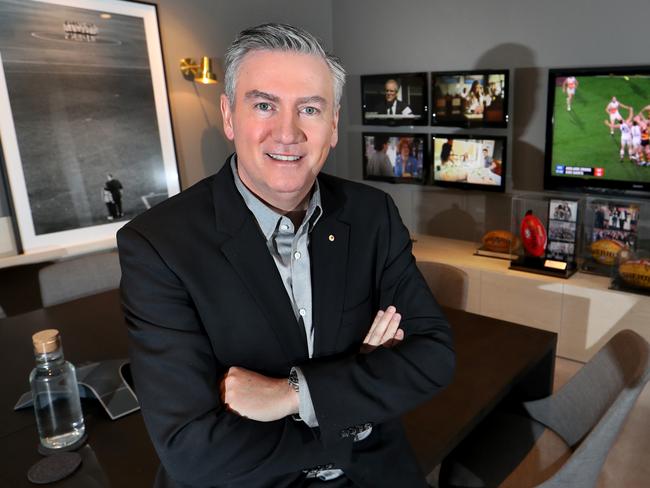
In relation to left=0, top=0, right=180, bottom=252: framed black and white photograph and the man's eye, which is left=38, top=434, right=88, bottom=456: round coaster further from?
left=0, top=0, right=180, bottom=252: framed black and white photograph

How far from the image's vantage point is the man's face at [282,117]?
1055mm

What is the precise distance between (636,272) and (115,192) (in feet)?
10.1

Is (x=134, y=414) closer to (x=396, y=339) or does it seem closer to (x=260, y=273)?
(x=260, y=273)

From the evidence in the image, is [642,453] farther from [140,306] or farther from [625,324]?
[140,306]

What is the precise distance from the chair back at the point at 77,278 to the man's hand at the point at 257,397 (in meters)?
1.71

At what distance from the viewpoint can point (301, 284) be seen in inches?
44.5

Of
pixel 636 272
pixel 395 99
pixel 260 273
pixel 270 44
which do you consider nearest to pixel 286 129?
pixel 270 44

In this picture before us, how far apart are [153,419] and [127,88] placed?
108 inches

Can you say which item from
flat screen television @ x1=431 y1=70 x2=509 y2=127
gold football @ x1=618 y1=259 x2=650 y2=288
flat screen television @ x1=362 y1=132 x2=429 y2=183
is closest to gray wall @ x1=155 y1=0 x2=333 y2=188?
flat screen television @ x1=362 y1=132 x2=429 y2=183

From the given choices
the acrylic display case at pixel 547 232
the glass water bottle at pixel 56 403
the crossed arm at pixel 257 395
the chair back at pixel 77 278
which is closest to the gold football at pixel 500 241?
the acrylic display case at pixel 547 232

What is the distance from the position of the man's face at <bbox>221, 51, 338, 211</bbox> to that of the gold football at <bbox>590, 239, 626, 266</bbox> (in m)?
2.57

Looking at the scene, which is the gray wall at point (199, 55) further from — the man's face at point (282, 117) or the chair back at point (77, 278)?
the man's face at point (282, 117)

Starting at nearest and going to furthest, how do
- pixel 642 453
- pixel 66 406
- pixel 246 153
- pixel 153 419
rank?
pixel 153 419 < pixel 246 153 < pixel 66 406 < pixel 642 453

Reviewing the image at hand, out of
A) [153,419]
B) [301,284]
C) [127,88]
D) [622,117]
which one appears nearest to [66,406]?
[153,419]
